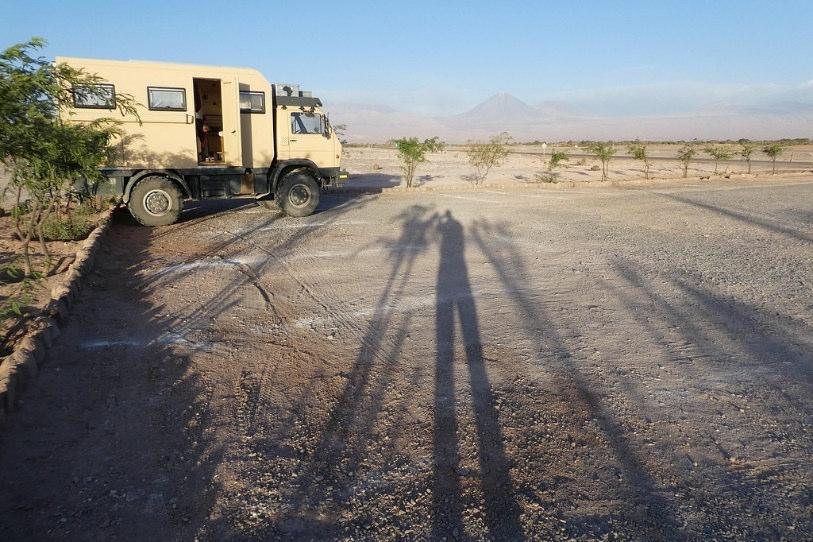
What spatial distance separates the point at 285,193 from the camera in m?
14.3

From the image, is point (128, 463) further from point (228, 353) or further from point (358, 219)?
point (358, 219)

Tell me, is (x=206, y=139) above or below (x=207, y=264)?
above

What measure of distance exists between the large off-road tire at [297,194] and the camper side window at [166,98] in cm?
292

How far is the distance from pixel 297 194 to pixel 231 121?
8.13ft

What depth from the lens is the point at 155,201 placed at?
41.3ft

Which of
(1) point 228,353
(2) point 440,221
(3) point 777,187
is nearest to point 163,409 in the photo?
(1) point 228,353

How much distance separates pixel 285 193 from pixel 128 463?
11021 mm

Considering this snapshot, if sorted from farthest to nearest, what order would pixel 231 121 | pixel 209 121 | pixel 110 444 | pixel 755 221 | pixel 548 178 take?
1. pixel 548 178
2. pixel 209 121
3. pixel 755 221
4. pixel 231 121
5. pixel 110 444

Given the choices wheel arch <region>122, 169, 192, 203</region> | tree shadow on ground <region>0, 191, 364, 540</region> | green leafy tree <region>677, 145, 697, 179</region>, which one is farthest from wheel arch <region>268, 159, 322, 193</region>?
green leafy tree <region>677, 145, 697, 179</region>

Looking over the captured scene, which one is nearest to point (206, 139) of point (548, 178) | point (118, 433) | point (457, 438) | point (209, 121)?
point (209, 121)

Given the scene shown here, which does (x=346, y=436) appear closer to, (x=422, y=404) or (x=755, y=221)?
(x=422, y=404)

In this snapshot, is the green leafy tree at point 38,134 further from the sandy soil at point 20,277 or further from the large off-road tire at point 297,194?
the large off-road tire at point 297,194

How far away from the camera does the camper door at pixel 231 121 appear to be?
12.7 metres

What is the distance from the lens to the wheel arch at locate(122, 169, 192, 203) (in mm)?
12266
